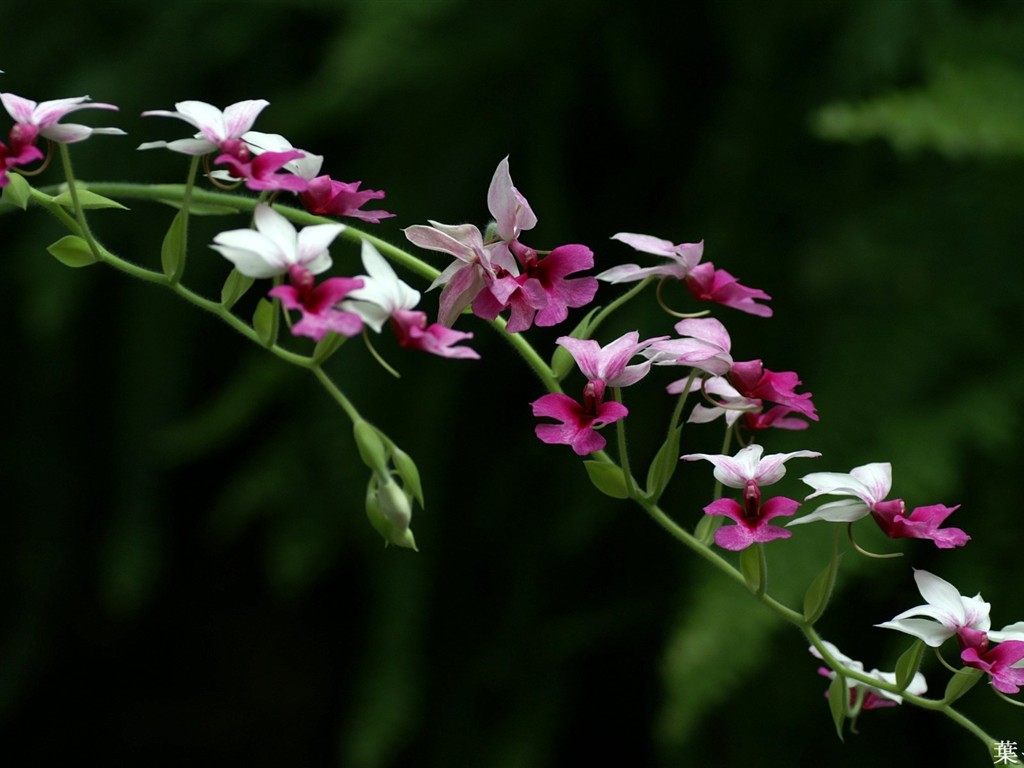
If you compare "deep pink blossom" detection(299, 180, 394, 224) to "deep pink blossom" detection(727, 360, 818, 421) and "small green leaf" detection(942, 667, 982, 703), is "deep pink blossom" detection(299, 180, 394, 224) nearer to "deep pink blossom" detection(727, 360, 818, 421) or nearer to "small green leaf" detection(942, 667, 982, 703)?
"deep pink blossom" detection(727, 360, 818, 421)

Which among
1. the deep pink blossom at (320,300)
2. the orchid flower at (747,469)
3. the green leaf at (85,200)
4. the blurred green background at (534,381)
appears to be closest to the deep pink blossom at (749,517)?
the orchid flower at (747,469)

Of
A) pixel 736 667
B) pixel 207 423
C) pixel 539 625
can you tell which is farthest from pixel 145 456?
pixel 736 667

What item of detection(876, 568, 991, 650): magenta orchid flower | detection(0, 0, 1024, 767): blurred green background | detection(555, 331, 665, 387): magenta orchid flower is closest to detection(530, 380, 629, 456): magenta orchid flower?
detection(555, 331, 665, 387): magenta orchid flower

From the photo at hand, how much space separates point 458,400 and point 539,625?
29cm

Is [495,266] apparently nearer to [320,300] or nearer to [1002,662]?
[320,300]

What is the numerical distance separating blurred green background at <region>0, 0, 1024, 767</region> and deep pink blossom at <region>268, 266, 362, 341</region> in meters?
0.72

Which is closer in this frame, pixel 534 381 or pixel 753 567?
pixel 753 567

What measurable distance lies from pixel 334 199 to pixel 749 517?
0.17 m

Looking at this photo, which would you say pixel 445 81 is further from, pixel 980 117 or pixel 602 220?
pixel 980 117

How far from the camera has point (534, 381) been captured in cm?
131

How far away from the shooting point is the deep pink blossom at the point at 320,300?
29 centimetres

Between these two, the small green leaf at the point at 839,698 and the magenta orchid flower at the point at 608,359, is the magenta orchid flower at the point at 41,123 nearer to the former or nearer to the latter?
the magenta orchid flower at the point at 608,359

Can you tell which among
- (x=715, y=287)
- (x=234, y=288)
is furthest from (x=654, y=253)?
(x=234, y=288)

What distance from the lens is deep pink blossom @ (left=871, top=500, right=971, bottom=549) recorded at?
336 mm
